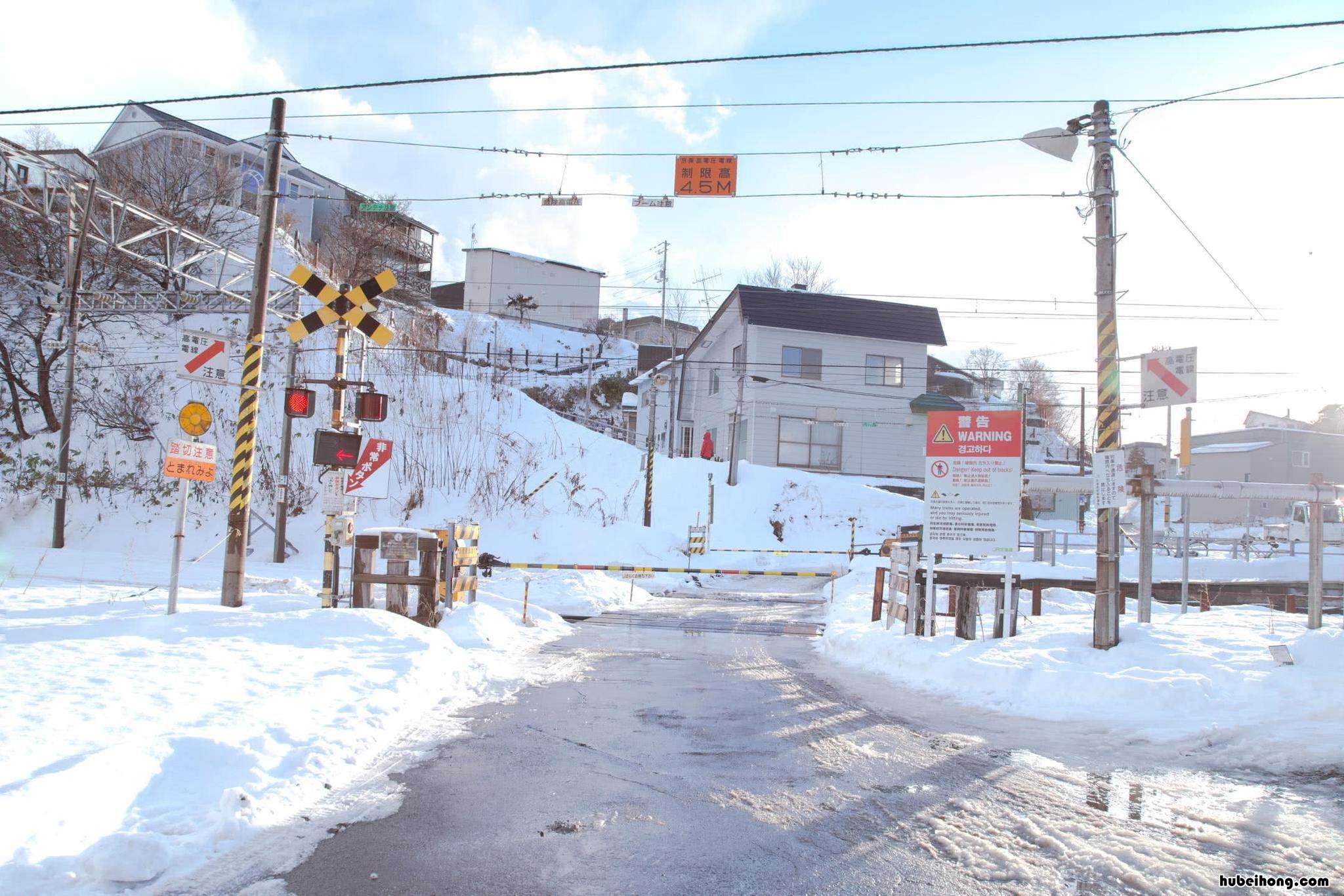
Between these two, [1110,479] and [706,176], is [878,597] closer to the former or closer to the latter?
[1110,479]

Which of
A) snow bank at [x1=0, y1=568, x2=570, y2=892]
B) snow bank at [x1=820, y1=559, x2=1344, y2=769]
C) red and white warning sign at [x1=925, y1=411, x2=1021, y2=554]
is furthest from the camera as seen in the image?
red and white warning sign at [x1=925, y1=411, x2=1021, y2=554]

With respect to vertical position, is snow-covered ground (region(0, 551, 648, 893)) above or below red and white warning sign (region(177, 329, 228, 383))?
below

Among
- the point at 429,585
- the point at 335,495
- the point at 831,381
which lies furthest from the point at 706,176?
the point at 831,381

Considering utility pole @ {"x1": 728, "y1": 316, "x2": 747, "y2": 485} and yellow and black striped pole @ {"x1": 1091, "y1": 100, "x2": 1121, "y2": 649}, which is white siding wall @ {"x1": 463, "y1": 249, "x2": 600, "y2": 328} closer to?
utility pole @ {"x1": 728, "y1": 316, "x2": 747, "y2": 485}

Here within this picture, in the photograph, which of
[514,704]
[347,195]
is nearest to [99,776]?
[514,704]

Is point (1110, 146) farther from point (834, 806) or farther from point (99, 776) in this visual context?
point (99, 776)

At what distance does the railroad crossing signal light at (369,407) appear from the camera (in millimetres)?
11008

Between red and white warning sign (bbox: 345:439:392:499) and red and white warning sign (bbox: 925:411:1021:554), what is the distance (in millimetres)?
8096

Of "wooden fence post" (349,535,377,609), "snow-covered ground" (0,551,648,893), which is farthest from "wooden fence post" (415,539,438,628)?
"wooden fence post" (349,535,377,609)

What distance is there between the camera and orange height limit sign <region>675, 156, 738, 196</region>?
14039 mm

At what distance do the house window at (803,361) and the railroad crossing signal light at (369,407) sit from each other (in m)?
26.9

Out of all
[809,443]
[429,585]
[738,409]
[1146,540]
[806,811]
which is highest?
[738,409]

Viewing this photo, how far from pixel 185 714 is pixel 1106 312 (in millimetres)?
9466

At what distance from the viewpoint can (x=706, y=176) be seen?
46.5 feet
